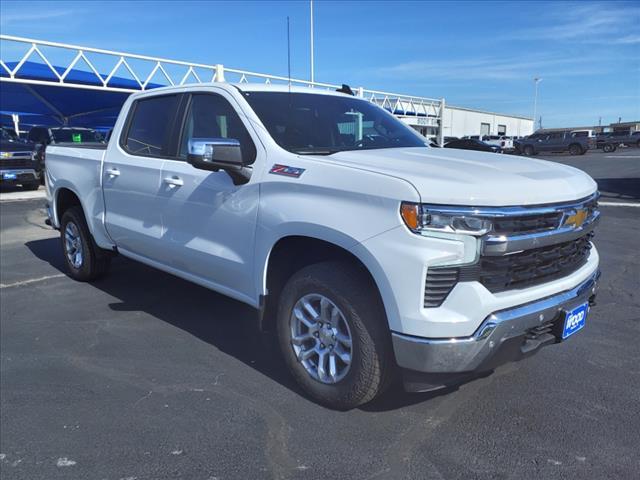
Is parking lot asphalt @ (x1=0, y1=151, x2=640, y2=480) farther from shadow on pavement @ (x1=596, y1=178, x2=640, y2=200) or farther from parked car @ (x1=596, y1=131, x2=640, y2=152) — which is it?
parked car @ (x1=596, y1=131, x2=640, y2=152)

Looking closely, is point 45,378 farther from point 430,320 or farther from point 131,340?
point 430,320

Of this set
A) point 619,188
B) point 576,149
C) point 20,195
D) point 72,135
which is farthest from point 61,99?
point 576,149

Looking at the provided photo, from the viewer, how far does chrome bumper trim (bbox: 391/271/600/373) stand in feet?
8.70

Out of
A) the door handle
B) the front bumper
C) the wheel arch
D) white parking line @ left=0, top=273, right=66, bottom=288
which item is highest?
the door handle

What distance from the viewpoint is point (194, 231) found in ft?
13.1

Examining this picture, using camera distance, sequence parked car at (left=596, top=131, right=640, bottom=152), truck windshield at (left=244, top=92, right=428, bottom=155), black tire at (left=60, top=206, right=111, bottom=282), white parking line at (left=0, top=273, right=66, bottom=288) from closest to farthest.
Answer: truck windshield at (left=244, top=92, right=428, bottom=155) < black tire at (left=60, top=206, right=111, bottom=282) < white parking line at (left=0, top=273, right=66, bottom=288) < parked car at (left=596, top=131, right=640, bottom=152)

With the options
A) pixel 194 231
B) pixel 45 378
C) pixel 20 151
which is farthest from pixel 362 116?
pixel 20 151

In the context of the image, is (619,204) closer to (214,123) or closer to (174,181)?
(214,123)

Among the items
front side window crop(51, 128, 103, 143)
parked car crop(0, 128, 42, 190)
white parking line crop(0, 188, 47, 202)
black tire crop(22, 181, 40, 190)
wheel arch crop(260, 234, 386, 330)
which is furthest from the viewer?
front side window crop(51, 128, 103, 143)

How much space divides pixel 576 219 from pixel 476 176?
0.68 metres

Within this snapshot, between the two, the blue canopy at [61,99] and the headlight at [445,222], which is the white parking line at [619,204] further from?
the blue canopy at [61,99]

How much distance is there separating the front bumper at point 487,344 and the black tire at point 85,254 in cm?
417

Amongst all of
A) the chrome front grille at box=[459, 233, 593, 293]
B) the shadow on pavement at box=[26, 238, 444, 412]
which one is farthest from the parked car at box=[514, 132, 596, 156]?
the chrome front grille at box=[459, 233, 593, 293]

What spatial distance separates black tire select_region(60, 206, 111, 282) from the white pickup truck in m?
1.49
